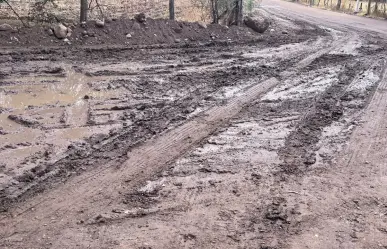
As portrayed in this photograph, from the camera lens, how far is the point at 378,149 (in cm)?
654

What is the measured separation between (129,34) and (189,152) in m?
8.40

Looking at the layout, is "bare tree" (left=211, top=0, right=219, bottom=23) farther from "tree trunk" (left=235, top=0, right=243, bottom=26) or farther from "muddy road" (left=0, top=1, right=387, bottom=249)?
"muddy road" (left=0, top=1, right=387, bottom=249)

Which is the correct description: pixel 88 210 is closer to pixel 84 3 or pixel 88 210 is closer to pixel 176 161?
pixel 176 161

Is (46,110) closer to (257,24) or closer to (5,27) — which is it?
(5,27)

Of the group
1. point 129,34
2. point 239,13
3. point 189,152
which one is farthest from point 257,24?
point 189,152

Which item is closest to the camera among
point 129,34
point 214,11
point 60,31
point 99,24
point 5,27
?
point 5,27

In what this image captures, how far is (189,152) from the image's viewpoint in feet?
21.0

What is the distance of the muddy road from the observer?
454 centimetres

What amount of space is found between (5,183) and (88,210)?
4.28 feet

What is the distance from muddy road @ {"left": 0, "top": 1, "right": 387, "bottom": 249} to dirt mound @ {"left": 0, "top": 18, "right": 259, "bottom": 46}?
884 millimetres

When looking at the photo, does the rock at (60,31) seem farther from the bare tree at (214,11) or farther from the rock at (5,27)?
the bare tree at (214,11)

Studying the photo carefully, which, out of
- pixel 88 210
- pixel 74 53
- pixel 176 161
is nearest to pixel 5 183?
pixel 88 210

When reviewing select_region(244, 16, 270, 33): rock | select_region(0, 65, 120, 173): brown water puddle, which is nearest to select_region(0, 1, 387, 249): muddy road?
select_region(0, 65, 120, 173): brown water puddle

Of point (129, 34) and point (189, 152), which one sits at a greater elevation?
point (129, 34)
